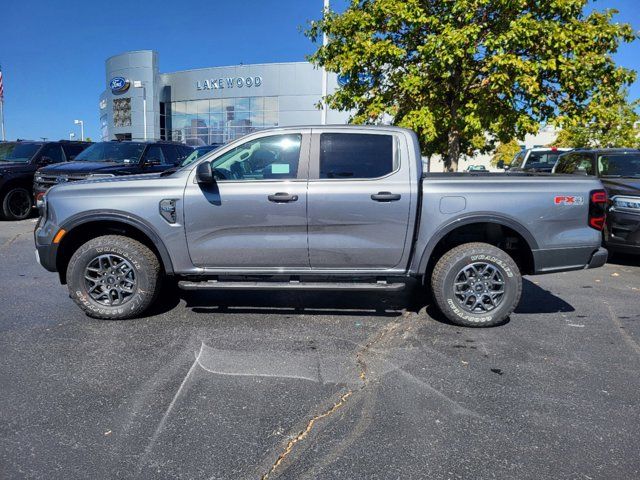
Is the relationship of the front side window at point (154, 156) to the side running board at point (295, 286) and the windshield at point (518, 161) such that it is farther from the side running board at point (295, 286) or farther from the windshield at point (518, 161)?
the windshield at point (518, 161)

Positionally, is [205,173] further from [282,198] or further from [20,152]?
[20,152]

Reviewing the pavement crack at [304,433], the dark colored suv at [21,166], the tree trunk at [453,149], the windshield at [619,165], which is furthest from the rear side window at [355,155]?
the dark colored suv at [21,166]

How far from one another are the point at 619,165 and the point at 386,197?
18.5ft

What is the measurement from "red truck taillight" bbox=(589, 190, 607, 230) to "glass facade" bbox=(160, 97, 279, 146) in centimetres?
3632

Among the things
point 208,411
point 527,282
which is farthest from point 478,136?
point 208,411

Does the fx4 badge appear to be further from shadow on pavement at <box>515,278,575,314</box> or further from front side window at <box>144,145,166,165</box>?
front side window at <box>144,145,166,165</box>

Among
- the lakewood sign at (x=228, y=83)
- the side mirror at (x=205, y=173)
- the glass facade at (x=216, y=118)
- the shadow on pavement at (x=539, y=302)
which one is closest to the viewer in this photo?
the side mirror at (x=205, y=173)

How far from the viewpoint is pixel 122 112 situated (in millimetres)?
45781

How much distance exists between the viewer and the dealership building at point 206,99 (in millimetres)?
39312

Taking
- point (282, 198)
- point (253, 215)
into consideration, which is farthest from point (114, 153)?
point (282, 198)

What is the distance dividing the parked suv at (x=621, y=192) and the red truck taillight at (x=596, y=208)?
9.13ft

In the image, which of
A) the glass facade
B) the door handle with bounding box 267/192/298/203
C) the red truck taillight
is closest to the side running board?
the door handle with bounding box 267/192/298/203

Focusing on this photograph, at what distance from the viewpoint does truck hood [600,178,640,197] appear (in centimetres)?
692

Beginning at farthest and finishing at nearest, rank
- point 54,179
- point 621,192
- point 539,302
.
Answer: point 54,179 < point 621,192 < point 539,302
